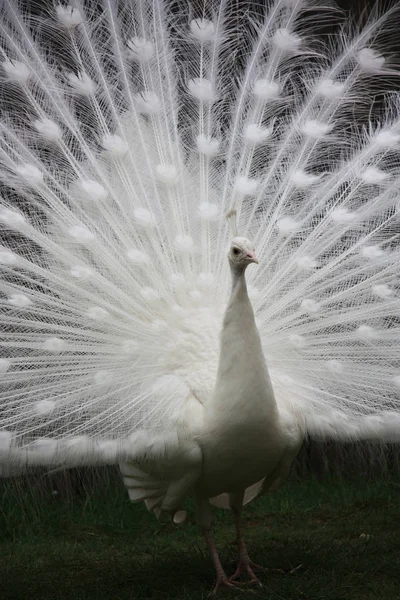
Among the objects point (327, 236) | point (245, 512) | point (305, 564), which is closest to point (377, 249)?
point (327, 236)

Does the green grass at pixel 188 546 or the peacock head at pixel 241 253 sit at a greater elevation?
the peacock head at pixel 241 253

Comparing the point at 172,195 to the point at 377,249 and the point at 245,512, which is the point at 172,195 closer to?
the point at 377,249

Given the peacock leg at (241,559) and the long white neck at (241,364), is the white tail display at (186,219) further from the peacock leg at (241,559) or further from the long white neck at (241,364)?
the peacock leg at (241,559)

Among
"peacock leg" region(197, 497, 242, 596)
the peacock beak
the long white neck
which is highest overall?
the peacock beak

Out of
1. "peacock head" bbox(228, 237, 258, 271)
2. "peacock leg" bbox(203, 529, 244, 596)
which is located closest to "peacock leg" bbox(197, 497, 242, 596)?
"peacock leg" bbox(203, 529, 244, 596)

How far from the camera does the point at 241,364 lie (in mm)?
4164

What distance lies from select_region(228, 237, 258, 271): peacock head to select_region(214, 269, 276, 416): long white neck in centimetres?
5

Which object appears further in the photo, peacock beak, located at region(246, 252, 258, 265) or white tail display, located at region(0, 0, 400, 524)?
white tail display, located at region(0, 0, 400, 524)

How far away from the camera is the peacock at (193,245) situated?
167 inches

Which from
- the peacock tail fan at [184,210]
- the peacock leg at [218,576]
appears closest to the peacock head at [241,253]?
the peacock tail fan at [184,210]

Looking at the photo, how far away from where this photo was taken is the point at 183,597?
4.50m

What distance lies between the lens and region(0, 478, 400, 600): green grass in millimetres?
4574

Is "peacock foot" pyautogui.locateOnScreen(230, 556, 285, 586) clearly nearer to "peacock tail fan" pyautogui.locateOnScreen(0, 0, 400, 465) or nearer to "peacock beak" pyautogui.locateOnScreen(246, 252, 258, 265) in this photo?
"peacock tail fan" pyautogui.locateOnScreen(0, 0, 400, 465)

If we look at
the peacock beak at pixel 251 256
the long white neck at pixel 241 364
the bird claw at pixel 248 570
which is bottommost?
the bird claw at pixel 248 570
